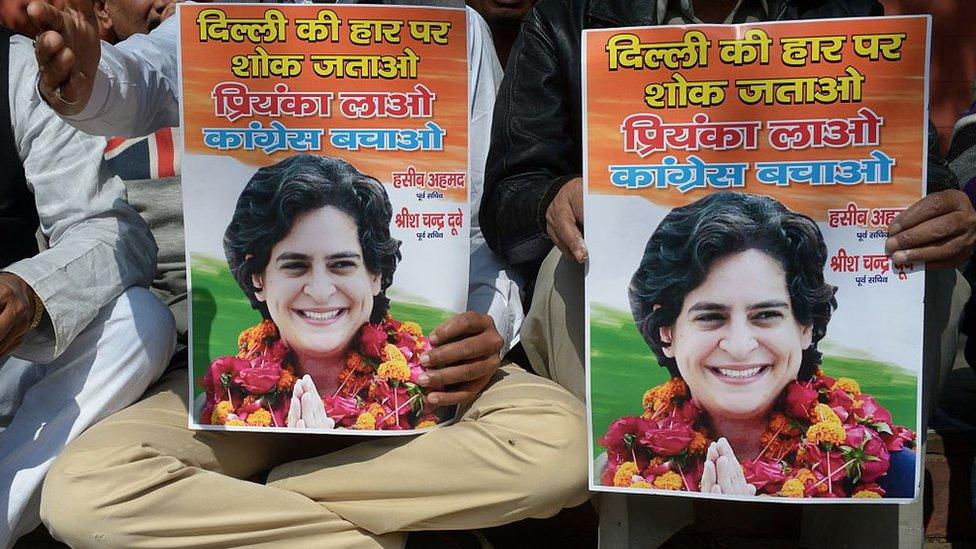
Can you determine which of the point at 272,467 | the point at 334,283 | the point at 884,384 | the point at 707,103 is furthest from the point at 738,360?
the point at 272,467

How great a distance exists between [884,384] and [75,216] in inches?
64.8

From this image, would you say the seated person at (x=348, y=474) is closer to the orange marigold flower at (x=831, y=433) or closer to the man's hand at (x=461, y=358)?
the man's hand at (x=461, y=358)

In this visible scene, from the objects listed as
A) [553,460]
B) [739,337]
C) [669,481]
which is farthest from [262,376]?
[739,337]

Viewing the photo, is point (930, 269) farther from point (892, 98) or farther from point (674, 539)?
point (674, 539)

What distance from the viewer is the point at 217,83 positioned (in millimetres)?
2432

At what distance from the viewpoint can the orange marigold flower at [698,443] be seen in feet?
7.77

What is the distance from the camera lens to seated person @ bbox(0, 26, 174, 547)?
253 cm

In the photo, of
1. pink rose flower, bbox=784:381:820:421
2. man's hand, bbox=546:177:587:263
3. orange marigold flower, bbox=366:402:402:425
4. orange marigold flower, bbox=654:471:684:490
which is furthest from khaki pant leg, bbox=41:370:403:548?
pink rose flower, bbox=784:381:820:421

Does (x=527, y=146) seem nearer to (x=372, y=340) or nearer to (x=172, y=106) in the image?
(x=372, y=340)

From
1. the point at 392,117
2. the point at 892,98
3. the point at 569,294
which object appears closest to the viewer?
the point at 892,98

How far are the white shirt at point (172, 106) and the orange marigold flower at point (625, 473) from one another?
0.46 meters

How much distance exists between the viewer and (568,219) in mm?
2496

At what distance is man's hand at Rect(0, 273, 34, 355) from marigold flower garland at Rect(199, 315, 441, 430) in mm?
354

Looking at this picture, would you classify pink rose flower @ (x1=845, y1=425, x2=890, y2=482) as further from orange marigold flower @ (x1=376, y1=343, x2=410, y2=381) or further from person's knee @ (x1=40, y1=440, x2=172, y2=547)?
person's knee @ (x1=40, y1=440, x2=172, y2=547)
